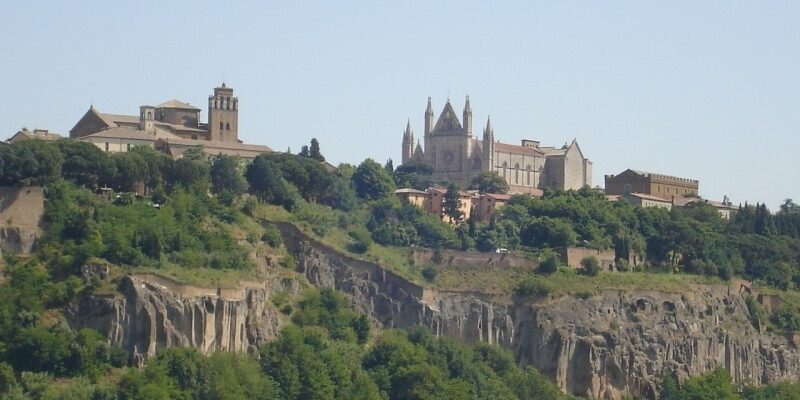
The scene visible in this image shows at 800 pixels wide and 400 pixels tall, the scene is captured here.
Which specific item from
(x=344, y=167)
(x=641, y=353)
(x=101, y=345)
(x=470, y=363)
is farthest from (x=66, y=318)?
(x=344, y=167)

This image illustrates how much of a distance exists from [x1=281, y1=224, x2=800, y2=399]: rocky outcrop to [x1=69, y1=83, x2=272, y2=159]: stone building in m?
11.5

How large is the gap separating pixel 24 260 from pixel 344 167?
29.7 m

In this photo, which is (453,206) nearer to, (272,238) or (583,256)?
(583,256)

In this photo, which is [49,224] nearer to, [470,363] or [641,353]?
[470,363]

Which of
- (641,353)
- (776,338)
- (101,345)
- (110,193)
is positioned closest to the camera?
(101,345)

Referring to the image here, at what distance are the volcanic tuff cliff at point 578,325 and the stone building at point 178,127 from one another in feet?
37.1

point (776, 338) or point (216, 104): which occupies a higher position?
point (216, 104)

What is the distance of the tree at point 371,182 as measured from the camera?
342ft

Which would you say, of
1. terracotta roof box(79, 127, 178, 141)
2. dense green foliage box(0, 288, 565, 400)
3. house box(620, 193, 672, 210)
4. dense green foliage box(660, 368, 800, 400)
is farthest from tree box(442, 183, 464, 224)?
dense green foliage box(0, 288, 565, 400)

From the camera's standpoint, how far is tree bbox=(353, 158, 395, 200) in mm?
104250

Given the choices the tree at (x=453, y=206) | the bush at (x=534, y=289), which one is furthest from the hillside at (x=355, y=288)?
the tree at (x=453, y=206)

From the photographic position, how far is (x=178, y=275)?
259 feet

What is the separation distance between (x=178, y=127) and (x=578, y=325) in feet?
67.2

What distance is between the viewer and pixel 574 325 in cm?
9119
